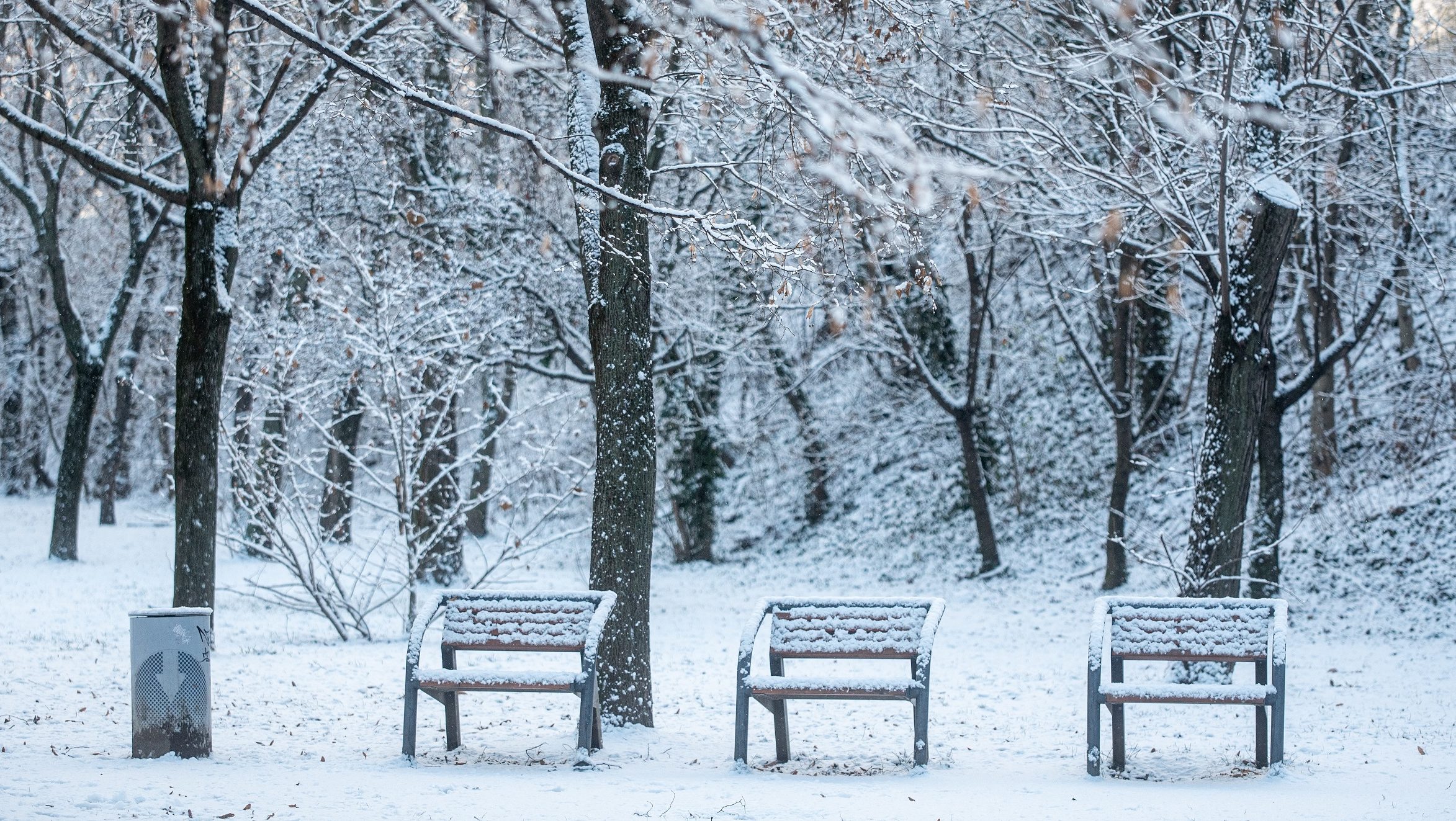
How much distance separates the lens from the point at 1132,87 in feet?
36.9

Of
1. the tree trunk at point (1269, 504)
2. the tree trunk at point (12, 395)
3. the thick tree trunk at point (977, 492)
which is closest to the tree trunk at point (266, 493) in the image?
the tree trunk at point (1269, 504)

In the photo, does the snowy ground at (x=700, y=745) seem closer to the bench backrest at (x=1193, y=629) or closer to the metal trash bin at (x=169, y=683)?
the metal trash bin at (x=169, y=683)

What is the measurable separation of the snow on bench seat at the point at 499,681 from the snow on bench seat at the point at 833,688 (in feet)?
2.88

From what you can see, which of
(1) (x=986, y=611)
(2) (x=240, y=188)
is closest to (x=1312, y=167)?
(1) (x=986, y=611)

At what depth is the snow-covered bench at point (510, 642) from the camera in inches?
251

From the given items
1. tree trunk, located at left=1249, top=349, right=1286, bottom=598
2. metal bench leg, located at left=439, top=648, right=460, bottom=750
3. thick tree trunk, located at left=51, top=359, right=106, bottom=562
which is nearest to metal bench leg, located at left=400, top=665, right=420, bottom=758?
metal bench leg, located at left=439, top=648, right=460, bottom=750

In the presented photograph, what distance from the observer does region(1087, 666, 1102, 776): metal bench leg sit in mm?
6273

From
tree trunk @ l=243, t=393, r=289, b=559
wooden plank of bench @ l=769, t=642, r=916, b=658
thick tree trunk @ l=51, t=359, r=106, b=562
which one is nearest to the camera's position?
wooden plank of bench @ l=769, t=642, r=916, b=658

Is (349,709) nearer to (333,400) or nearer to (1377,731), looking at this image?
(1377,731)

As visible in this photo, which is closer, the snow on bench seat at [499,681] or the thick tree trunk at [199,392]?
the snow on bench seat at [499,681]

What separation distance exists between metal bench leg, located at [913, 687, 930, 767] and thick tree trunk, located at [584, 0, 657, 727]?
1.75 meters

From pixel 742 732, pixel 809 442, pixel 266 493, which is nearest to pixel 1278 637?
pixel 742 732

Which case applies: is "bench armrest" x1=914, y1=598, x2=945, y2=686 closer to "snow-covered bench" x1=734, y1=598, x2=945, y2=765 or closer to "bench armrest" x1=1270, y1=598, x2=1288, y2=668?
"snow-covered bench" x1=734, y1=598, x2=945, y2=765

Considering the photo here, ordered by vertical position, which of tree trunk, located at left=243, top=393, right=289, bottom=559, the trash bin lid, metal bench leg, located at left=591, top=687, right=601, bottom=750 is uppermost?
tree trunk, located at left=243, top=393, right=289, bottom=559
